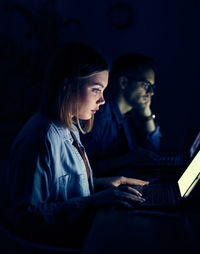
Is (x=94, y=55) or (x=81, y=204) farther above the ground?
(x=94, y=55)

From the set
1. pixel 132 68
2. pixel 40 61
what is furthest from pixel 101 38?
pixel 132 68

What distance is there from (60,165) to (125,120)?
135cm

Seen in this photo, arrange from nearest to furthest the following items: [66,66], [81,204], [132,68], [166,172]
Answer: [81,204], [66,66], [166,172], [132,68]

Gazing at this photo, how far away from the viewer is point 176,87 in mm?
3111

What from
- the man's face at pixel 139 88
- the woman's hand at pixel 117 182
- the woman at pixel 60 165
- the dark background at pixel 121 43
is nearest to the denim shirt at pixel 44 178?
the woman at pixel 60 165

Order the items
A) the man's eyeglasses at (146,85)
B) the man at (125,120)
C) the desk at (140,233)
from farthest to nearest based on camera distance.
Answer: the man's eyeglasses at (146,85) < the man at (125,120) < the desk at (140,233)

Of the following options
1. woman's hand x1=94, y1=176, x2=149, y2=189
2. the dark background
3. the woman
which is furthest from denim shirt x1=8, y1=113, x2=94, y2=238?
the dark background

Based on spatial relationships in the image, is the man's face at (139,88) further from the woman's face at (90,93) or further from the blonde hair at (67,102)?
the blonde hair at (67,102)

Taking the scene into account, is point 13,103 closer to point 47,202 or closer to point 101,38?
point 101,38

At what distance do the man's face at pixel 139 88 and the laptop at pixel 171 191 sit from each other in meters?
1.14

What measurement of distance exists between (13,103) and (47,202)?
8.35ft

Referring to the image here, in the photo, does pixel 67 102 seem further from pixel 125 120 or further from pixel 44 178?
pixel 125 120

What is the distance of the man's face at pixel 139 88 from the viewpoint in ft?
7.33

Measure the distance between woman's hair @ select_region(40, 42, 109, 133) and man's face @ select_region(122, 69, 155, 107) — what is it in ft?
3.81
